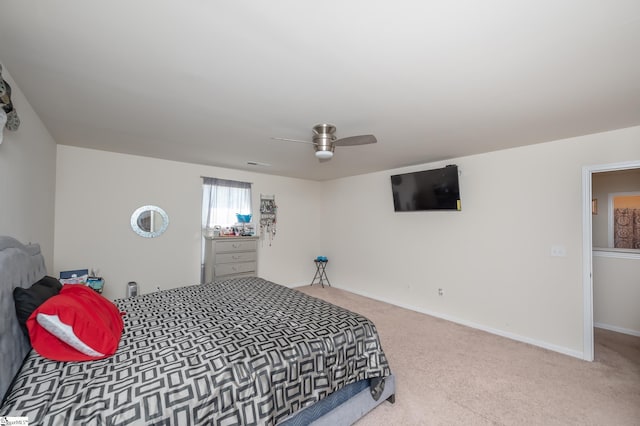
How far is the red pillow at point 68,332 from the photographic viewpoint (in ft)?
4.73

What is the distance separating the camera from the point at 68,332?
1.45m

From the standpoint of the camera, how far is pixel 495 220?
367cm

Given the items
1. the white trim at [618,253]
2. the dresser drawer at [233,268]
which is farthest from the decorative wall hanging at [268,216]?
the white trim at [618,253]

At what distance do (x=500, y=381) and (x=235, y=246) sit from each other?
392cm

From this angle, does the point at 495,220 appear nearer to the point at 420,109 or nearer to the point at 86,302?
the point at 420,109

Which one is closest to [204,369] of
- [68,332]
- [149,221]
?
[68,332]

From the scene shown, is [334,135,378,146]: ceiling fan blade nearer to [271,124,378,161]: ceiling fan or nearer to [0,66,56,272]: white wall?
[271,124,378,161]: ceiling fan

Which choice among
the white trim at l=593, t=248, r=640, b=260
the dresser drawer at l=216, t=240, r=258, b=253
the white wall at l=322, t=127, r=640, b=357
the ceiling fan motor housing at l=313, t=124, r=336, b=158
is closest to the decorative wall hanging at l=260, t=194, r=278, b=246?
the dresser drawer at l=216, t=240, r=258, b=253

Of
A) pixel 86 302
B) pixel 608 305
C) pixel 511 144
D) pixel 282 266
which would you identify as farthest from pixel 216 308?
pixel 608 305

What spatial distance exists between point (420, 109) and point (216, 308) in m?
2.49

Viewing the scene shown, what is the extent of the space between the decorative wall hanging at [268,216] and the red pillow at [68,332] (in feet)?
12.7

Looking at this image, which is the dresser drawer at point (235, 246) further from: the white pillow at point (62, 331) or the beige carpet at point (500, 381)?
the white pillow at point (62, 331)

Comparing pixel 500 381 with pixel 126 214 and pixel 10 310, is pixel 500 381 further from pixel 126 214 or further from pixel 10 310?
pixel 126 214

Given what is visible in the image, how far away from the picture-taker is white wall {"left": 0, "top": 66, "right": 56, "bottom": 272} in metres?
1.89
